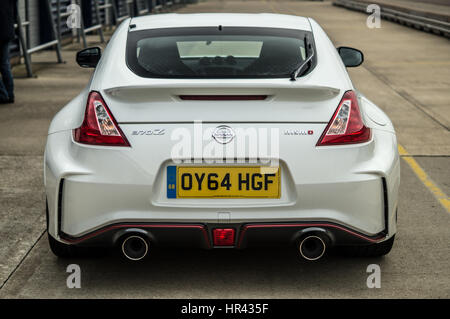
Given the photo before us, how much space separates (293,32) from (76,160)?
1.53 meters

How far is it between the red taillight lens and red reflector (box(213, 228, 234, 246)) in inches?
24.1

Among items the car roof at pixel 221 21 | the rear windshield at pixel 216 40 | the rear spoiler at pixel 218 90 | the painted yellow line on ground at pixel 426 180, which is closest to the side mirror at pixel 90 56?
the car roof at pixel 221 21

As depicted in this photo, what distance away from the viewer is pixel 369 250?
14.8 feet

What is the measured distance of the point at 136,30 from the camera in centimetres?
474

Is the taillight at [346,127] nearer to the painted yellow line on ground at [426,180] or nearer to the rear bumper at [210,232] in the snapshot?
the rear bumper at [210,232]

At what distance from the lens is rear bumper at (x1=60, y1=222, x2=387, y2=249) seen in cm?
392

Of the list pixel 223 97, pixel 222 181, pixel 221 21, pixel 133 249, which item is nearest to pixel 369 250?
pixel 222 181

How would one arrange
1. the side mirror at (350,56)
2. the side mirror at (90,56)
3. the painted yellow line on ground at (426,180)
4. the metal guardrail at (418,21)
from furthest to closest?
1. the metal guardrail at (418,21)
2. the painted yellow line on ground at (426,180)
3. the side mirror at (350,56)
4. the side mirror at (90,56)

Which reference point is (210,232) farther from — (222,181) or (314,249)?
(314,249)

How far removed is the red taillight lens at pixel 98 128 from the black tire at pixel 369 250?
1.44 meters

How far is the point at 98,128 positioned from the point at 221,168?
25.9 inches

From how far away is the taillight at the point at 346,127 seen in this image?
13.1 ft

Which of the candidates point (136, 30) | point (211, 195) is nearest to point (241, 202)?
point (211, 195)

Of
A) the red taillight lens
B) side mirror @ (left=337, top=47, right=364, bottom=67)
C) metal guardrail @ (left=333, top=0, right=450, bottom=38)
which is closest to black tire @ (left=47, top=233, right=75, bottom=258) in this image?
the red taillight lens
